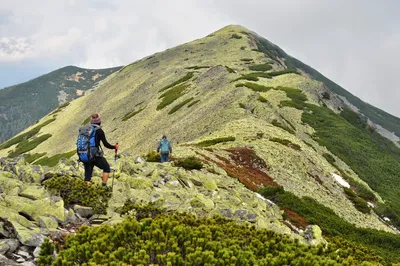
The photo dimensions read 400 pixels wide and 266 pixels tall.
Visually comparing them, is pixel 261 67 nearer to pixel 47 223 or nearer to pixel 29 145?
pixel 29 145

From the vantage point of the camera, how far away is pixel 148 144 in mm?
56562

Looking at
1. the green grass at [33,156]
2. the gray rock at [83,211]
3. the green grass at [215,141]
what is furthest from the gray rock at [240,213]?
the green grass at [33,156]

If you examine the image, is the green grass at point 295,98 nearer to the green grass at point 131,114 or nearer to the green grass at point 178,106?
the green grass at point 178,106

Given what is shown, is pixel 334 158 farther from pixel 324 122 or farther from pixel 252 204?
pixel 252 204

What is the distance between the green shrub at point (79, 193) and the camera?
13.0 m

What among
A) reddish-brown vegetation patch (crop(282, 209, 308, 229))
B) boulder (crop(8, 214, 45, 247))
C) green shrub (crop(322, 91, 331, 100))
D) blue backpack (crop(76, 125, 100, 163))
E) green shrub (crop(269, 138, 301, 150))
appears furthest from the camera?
green shrub (crop(322, 91, 331, 100))

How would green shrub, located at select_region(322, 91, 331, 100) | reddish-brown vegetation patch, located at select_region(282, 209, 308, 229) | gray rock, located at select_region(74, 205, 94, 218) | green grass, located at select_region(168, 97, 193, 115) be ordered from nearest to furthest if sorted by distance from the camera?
1. gray rock, located at select_region(74, 205, 94, 218)
2. reddish-brown vegetation patch, located at select_region(282, 209, 308, 229)
3. green grass, located at select_region(168, 97, 193, 115)
4. green shrub, located at select_region(322, 91, 331, 100)

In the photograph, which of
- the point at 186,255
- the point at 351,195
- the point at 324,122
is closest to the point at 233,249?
the point at 186,255

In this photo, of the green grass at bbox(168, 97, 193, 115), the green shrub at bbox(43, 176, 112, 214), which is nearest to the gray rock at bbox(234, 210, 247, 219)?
the green shrub at bbox(43, 176, 112, 214)

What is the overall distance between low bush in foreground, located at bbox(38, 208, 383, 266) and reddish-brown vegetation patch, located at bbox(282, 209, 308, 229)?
33.9ft

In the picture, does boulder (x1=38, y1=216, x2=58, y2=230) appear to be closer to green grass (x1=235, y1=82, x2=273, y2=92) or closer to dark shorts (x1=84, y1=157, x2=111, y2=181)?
dark shorts (x1=84, y1=157, x2=111, y2=181)

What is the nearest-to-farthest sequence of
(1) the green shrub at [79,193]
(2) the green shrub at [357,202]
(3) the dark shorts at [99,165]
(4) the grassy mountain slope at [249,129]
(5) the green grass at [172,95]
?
(1) the green shrub at [79,193], (3) the dark shorts at [99,165], (4) the grassy mountain slope at [249,129], (2) the green shrub at [357,202], (5) the green grass at [172,95]

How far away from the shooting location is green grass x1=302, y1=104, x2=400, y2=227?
164 ft

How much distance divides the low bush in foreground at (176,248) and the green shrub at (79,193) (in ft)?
11.4
